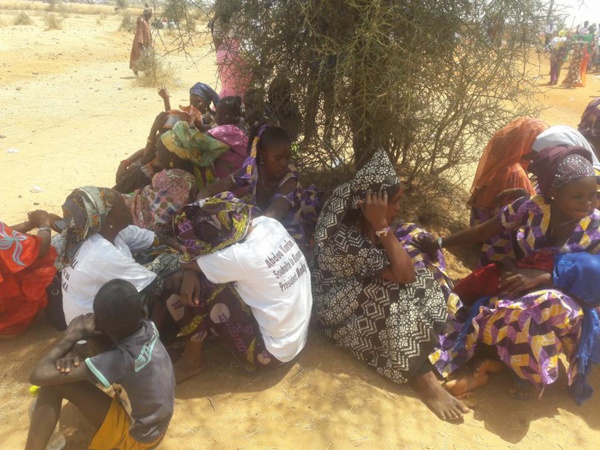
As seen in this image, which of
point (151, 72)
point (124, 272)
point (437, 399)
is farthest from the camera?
point (151, 72)

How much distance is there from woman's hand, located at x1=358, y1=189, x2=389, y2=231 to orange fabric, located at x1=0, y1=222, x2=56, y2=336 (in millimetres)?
2214

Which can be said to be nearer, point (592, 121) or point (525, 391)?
point (525, 391)

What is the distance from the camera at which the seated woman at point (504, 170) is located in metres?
3.97

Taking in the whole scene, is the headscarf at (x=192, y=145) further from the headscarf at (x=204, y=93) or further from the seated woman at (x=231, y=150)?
the headscarf at (x=204, y=93)

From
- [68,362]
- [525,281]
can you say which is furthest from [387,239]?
[68,362]

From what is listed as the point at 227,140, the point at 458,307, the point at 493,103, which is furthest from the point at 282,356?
the point at 493,103

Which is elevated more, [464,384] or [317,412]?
Result: [464,384]

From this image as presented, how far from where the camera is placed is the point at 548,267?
120 inches

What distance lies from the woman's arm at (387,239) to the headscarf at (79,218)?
1564mm

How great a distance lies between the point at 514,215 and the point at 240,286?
1.99 meters

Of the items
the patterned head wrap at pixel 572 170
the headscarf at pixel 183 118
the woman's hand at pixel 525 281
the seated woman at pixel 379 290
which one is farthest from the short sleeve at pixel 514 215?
the headscarf at pixel 183 118

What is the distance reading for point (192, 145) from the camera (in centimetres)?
418

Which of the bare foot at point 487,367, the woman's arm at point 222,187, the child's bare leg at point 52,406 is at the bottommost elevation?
the bare foot at point 487,367

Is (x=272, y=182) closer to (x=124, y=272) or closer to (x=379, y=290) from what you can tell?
(x=379, y=290)
